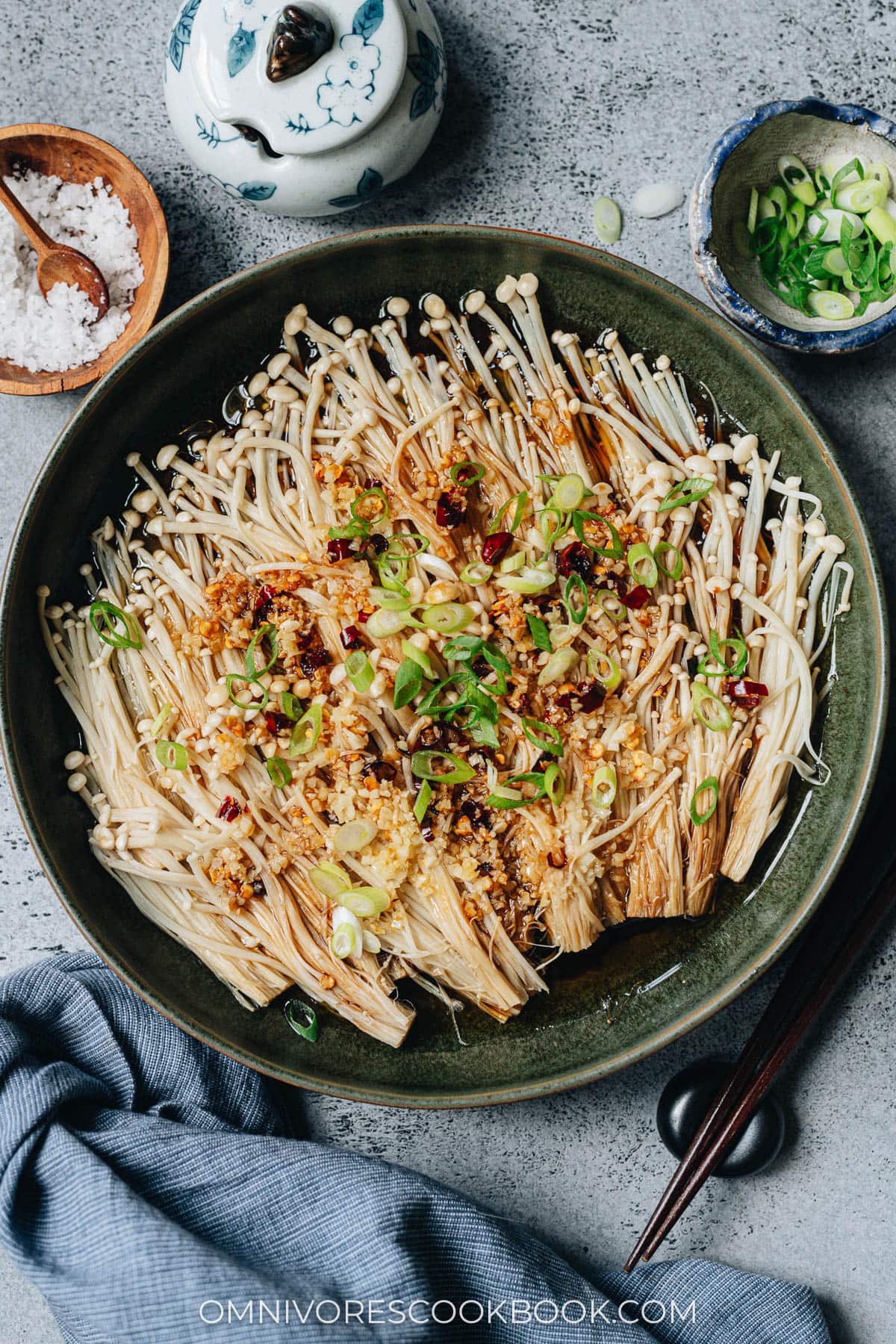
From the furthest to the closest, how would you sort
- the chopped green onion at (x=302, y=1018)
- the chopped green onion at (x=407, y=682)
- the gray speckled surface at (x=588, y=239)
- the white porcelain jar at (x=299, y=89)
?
1. the gray speckled surface at (x=588, y=239)
2. the chopped green onion at (x=302, y=1018)
3. the chopped green onion at (x=407, y=682)
4. the white porcelain jar at (x=299, y=89)

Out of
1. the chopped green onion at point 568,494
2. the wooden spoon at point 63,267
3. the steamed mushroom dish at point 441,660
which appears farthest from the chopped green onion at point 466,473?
the wooden spoon at point 63,267

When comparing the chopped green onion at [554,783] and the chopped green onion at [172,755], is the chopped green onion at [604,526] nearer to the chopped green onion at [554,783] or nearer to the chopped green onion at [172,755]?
the chopped green onion at [554,783]

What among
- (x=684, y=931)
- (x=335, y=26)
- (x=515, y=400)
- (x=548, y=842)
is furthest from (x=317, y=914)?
(x=335, y=26)

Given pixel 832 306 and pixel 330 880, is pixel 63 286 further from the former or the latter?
pixel 832 306

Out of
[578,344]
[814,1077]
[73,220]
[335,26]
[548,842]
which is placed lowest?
[814,1077]

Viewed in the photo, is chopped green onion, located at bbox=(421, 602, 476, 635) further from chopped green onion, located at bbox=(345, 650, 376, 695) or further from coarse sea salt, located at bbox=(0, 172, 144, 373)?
coarse sea salt, located at bbox=(0, 172, 144, 373)

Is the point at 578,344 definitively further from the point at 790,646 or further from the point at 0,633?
the point at 0,633
